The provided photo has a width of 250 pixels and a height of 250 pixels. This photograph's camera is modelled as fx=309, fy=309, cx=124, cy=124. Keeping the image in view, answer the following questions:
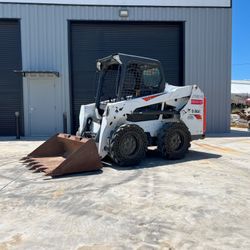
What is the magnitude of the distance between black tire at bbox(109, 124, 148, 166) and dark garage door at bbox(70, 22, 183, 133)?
7799mm

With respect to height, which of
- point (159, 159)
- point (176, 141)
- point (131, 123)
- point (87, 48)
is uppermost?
point (87, 48)

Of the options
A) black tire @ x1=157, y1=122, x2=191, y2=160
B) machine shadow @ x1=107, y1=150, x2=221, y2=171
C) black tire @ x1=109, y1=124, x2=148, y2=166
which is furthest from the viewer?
black tire @ x1=157, y1=122, x2=191, y2=160

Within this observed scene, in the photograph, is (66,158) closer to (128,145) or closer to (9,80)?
(128,145)

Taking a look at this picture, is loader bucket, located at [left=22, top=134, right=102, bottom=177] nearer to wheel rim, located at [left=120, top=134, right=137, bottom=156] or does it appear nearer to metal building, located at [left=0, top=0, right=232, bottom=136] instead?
wheel rim, located at [left=120, top=134, right=137, bottom=156]

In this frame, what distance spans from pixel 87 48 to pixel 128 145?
28.5 feet

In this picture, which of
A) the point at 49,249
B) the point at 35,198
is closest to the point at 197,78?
the point at 35,198

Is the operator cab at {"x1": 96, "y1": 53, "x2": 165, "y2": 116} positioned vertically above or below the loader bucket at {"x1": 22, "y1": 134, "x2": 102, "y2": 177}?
above

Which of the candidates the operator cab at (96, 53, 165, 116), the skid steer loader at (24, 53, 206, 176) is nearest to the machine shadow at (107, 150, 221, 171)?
the skid steer loader at (24, 53, 206, 176)

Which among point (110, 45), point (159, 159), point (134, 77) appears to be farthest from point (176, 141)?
point (110, 45)

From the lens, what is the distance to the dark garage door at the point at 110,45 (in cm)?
1479

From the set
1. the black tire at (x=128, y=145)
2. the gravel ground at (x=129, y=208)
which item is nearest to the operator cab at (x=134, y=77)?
the black tire at (x=128, y=145)

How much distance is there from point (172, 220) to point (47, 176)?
327 centimetres

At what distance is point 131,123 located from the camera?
25.3 ft

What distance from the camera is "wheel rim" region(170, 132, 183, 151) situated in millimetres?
8211
